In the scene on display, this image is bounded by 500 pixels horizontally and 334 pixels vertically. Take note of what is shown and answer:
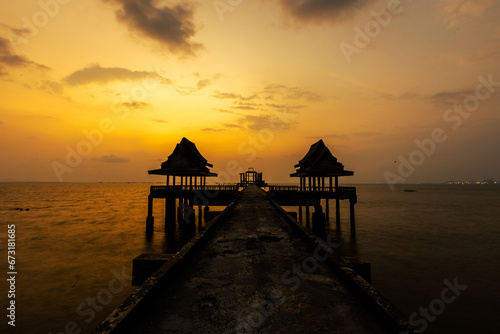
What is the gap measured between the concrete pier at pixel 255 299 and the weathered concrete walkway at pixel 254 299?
0.04 feet

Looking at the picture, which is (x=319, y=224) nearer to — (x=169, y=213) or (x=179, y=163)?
(x=169, y=213)

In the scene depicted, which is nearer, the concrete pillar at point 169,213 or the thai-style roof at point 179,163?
the concrete pillar at point 169,213

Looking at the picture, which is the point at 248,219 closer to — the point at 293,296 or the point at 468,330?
the point at 293,296

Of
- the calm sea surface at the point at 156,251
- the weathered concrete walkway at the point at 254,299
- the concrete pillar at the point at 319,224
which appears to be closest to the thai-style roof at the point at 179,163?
the calm sea surface at the point at 156,251

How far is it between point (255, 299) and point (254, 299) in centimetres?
1

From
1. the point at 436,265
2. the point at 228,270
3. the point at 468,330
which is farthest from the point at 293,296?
the point at 436,265

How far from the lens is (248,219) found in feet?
32.7

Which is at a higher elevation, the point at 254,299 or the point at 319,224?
the point at 254,299

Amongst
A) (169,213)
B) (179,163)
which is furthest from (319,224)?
(179,163)

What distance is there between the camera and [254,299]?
3.47 meters

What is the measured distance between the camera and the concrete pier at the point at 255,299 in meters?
2.82

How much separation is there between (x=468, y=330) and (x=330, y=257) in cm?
657

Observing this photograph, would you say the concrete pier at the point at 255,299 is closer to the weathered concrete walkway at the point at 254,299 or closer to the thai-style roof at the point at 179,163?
the weathered concrete walkway at the point at 254,299

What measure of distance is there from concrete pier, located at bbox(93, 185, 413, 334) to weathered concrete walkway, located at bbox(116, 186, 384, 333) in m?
0.01
